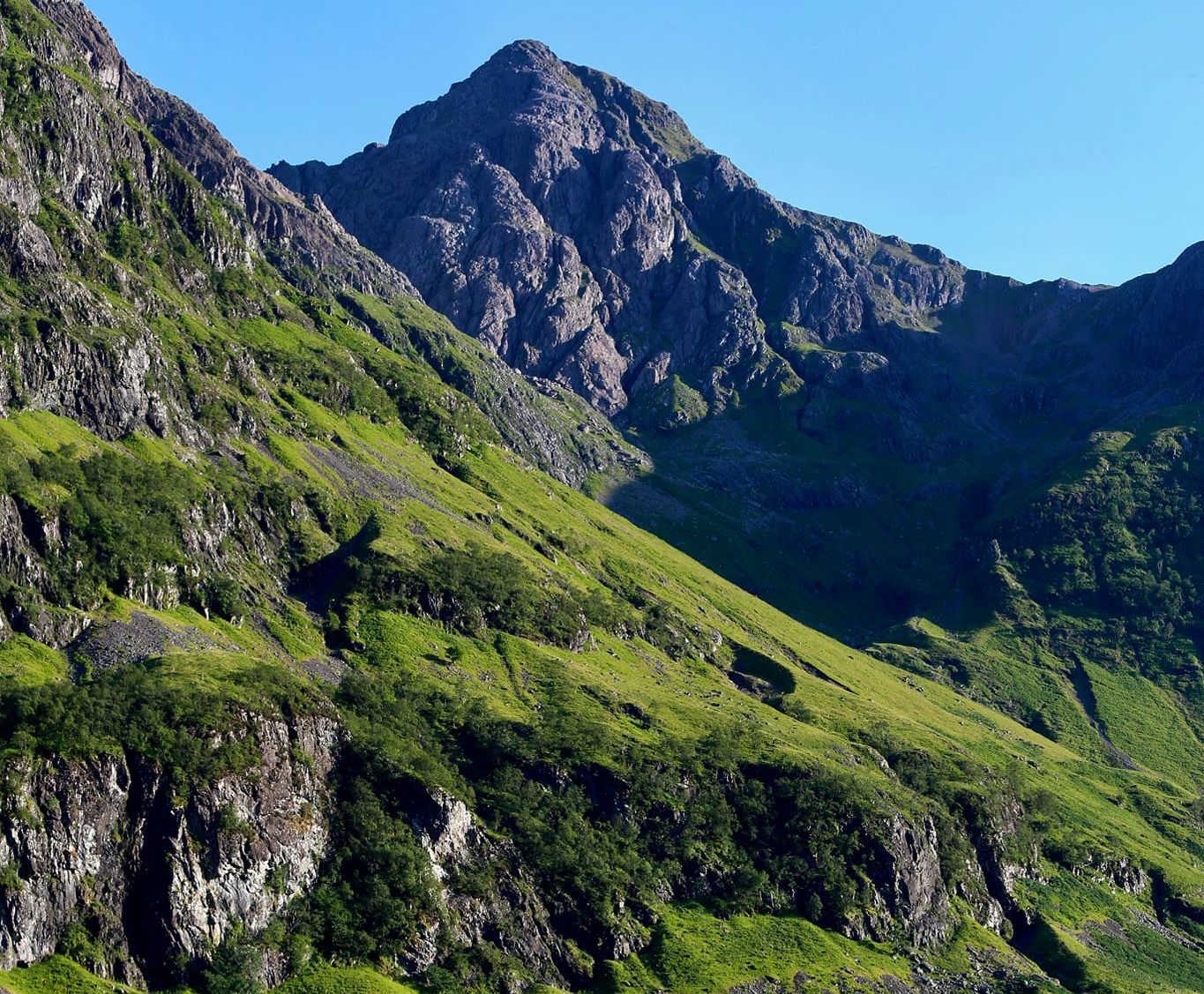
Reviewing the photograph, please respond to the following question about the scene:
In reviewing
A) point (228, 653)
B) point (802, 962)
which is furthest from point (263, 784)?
point (802, 962)

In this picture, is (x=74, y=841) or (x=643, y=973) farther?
(x=643, y=973)

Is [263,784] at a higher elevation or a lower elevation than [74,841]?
higher

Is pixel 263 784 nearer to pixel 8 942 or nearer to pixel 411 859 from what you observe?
pixel 411 859

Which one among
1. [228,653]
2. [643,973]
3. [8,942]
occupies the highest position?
[228,653]

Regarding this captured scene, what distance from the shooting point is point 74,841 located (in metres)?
151

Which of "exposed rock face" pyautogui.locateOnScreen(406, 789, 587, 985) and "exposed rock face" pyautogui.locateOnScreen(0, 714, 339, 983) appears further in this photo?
"exposed rock face" pyautogui.locateOnScreen(406, 789, 587, 985)

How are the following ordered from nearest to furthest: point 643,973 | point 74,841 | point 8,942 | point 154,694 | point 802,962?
1. point 8,942
2. point 74,841
3. point 154,694
4. point 643,973
5. point 802,962

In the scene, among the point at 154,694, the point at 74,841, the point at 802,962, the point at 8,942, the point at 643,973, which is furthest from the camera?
the point at 802,962

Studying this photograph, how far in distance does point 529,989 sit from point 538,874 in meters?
23.5

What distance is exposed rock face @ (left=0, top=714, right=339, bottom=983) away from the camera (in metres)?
145

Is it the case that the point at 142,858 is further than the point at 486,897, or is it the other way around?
the point at 486,897

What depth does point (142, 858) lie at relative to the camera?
157m

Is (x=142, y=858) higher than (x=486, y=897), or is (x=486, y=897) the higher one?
(x=486, y=897)

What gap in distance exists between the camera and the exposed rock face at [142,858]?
144750mm
